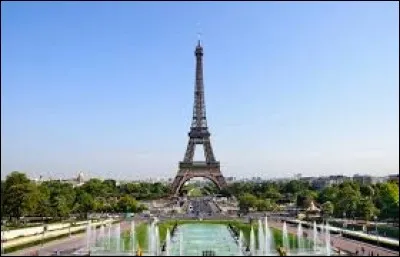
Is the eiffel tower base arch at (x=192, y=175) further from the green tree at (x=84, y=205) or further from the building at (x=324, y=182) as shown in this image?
the building at (x=324, y=182)

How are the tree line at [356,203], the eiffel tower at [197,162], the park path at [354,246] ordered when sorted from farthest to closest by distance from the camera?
1. the eiffel tower at [197,162]
2. the tree line at [356,203]
3. the park path at [354,246]

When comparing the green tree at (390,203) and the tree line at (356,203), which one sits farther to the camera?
the tree line at (356,203)

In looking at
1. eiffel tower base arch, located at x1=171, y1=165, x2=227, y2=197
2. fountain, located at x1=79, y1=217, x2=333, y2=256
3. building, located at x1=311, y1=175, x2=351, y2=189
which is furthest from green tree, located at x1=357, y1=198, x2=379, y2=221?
building, located at x1=311, y1=175, x2=351, y2=189

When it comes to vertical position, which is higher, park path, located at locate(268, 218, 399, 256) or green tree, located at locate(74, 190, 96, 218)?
green tree, located at locate(74, 190, 96, 218)

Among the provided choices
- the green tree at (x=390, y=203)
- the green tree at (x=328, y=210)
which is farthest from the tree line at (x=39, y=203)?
the green tree at (x=390, y=203)

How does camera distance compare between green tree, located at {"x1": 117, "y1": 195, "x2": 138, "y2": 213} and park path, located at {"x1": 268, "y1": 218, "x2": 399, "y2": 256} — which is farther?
green tree, located at {"x1": 117, "y1": 195, "x2": 138, "y2": 213}

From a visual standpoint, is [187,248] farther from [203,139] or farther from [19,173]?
[203,139]

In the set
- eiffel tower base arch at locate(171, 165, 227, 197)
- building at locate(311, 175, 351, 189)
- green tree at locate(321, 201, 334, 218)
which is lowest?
green tree at locate(321, 201, 334, 218)

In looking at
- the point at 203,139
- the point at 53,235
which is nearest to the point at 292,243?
the point at 53,235

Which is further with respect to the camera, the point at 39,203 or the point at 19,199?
the point at 39,203

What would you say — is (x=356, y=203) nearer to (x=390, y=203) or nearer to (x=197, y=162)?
(x=390, y=203)

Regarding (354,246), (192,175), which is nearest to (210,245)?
(354,246)

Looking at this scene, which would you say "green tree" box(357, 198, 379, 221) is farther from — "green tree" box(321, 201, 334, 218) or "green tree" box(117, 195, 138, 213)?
"green tree" box(117, 195, 138, 213)
